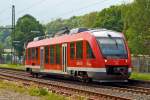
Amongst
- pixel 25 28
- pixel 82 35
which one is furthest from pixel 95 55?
pixel 25 28

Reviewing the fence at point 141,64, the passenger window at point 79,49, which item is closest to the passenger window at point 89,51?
the passenger window at point 79,49

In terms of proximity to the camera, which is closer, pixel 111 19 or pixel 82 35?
pixel 82 35

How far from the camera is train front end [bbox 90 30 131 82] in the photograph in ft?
82.1

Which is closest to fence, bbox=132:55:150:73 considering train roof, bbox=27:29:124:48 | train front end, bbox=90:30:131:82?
train roof, bbox=27:29:124:48

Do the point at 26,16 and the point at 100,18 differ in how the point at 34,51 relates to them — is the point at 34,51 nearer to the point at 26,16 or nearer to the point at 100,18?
→ the point at 100,18

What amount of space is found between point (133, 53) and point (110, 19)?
4298 centimetres

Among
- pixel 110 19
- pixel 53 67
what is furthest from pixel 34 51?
pixel 110 19

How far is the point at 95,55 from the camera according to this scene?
2531 centimetres

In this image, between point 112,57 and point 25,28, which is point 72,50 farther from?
point 25,28

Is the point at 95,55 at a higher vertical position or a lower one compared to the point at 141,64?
higher

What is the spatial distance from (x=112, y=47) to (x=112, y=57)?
72 centimetres

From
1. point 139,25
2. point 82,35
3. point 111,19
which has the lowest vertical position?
point 82,35

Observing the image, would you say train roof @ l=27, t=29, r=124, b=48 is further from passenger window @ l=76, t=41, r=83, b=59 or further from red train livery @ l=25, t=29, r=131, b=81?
passenger window @ l=76, t=41, r=83, b=59

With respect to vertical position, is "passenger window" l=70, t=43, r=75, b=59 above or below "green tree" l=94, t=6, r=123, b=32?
below
